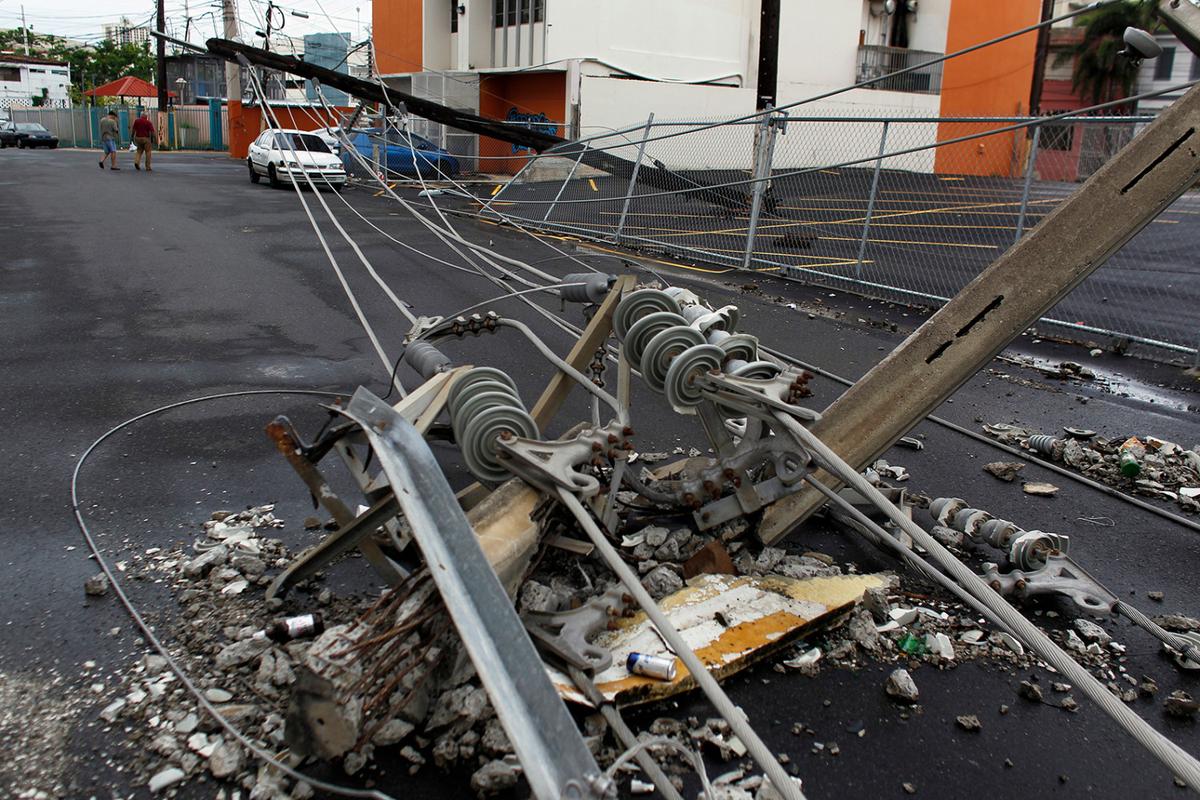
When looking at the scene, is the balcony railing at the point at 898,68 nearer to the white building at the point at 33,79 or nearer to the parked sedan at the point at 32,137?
the parked sedan at the point at 32,137

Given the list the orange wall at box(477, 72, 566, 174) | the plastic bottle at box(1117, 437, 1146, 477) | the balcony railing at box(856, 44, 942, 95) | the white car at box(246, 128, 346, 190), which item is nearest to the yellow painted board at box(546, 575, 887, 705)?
the plastic bottle at box(1117, 437, 1146, 477)

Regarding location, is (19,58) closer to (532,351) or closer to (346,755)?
(532,351)

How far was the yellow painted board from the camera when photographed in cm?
330

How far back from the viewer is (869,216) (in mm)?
11297

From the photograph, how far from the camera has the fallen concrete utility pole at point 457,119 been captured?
941 centimetres

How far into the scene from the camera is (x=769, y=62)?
17297 millimetres

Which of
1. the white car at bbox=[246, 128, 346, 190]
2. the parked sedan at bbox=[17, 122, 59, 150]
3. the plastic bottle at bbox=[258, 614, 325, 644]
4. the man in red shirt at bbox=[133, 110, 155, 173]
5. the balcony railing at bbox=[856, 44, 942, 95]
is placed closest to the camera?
the plastic bottle at bbox=[258, 614, 325, 644]

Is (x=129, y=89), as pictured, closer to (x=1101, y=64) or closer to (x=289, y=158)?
(x=289, y=158)

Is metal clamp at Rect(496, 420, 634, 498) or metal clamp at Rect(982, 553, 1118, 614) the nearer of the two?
metal clamp at Rect(496, 420, 634, 498)

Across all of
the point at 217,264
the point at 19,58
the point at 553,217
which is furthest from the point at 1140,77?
the point at 19,58

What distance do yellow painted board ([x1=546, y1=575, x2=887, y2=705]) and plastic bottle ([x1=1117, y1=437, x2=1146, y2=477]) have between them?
2494 mm

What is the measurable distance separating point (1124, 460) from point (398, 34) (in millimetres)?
35677

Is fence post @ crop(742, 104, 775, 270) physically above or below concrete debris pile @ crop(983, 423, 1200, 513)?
above

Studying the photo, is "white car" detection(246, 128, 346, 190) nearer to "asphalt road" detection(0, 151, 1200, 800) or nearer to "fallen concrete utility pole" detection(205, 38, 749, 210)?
"fallen concrete utility pole" detection(205, 38, 749, 210)
